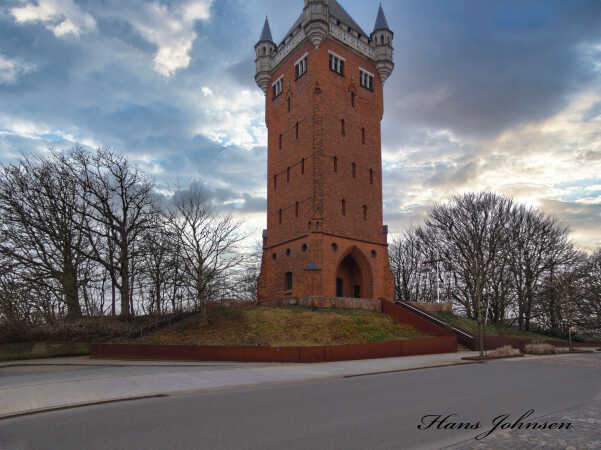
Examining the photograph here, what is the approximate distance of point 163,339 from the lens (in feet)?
70.7

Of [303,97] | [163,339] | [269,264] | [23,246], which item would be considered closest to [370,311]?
[269,264]

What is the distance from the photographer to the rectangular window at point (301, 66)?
118ft

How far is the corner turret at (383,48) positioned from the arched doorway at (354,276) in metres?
16.8

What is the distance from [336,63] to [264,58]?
25.7ft

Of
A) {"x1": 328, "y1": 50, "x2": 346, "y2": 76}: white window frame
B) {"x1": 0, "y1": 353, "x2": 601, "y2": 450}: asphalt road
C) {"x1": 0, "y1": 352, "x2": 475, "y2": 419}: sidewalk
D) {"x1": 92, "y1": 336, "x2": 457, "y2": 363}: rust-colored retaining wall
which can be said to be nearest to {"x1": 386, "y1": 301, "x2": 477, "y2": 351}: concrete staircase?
{"x1": 92, "y1": 336, "x2": 457, "y2": 363}: rust-colored retaining wall

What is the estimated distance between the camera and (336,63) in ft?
120

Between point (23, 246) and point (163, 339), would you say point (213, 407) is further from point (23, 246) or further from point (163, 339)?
point (23, 246)

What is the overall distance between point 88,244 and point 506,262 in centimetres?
3334

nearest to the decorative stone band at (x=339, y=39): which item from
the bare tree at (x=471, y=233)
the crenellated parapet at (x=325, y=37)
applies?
the crenellated parapet at (x=325, y=37)

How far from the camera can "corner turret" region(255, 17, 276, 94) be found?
40.6 meters

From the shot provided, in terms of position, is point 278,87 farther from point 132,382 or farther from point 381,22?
point 132,382

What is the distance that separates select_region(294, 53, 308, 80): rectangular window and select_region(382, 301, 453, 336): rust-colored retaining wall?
19.9m

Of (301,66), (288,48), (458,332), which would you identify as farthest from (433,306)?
(288,48)

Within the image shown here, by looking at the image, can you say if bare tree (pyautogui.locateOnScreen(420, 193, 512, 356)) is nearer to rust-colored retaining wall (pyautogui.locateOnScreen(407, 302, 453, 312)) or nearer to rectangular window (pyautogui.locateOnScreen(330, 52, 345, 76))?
rust-colored retaining wall (pyautogui.locateOnScreen(407, 302, 453, 312))
